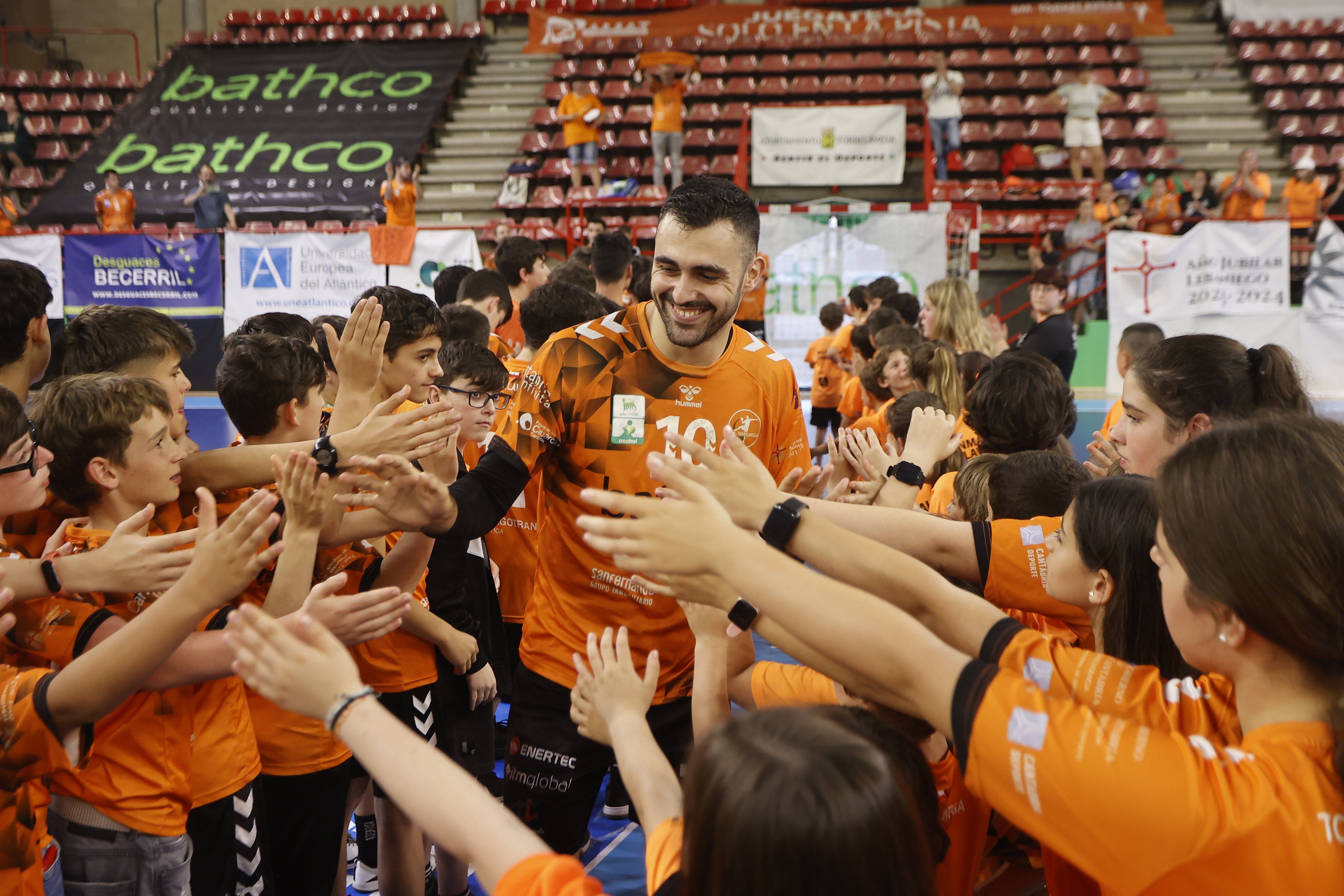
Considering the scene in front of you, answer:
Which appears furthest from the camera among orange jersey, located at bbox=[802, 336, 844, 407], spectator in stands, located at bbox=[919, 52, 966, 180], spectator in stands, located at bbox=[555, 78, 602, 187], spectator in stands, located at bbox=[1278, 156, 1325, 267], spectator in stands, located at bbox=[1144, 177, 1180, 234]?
spectator in stands, located at bbox=[555, 78, 602, 187]

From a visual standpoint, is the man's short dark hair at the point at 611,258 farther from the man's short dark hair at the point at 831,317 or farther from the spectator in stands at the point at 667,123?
the spectator in stands at the point at 667,123

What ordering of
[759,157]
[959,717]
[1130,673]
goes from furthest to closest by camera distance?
[759,157] < [1130,673] < [959,717]

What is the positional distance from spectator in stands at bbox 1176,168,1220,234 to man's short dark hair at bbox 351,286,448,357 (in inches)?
514

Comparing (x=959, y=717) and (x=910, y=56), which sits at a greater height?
(x=910, y=56)

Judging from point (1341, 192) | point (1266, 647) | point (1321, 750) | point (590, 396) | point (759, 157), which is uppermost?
point (759, 157)

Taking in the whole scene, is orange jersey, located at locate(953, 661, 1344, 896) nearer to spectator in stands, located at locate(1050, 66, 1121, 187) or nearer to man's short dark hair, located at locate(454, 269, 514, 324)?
man's short dark hair, located at locate(454, 269, 514, 324)

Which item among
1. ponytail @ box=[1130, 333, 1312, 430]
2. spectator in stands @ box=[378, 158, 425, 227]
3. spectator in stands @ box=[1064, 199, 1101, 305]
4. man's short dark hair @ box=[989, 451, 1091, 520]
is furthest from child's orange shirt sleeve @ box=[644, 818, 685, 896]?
spectator in stands @ box=[378, 158, 425, 227]

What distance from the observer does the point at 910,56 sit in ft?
57.9

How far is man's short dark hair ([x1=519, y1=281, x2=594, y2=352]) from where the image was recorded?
159 inches

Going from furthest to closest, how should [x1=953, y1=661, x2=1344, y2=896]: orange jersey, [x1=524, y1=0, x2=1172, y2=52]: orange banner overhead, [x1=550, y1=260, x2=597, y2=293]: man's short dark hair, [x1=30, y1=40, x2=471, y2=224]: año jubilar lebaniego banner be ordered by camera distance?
[x1=524, y1=0, x2=1172, y2=52]: orange banner overhead, [x1=30, y1=40, x2=471, y2=224]: año jubilar lebaniego banner, [x1=550, y1=260, x2=597, y2=293]: man's short dark hair, [x1=953, y1=661, x2=1344, y2=896]: orange jersey

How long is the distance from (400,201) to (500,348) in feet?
35.3

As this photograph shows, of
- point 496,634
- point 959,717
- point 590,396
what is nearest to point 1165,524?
point 959,717

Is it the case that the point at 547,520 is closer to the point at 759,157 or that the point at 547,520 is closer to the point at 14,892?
the point at 14,892

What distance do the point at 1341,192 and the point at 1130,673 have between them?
50.0ft
